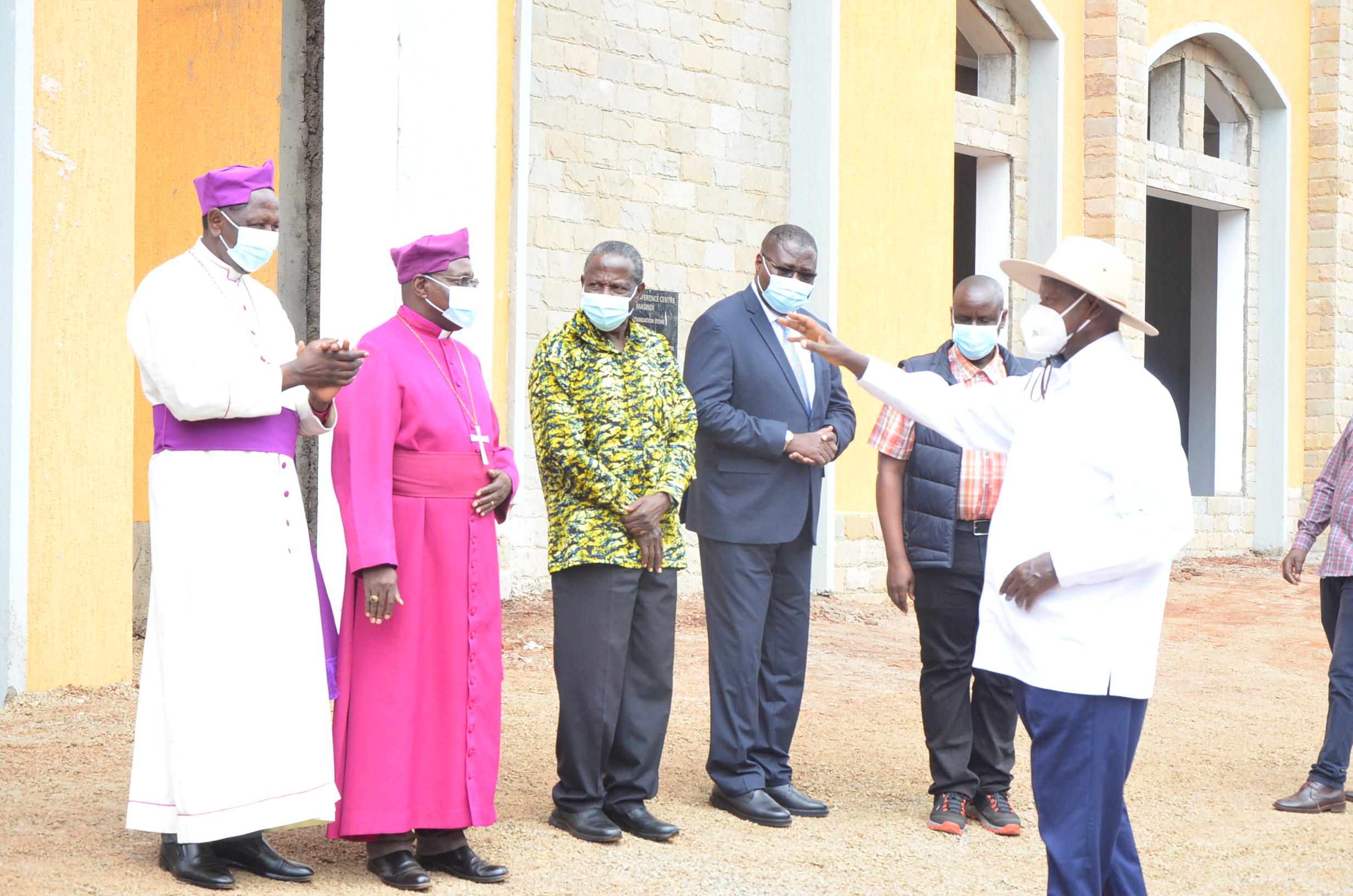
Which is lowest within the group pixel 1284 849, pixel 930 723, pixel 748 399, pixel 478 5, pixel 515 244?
pixel 1284 849

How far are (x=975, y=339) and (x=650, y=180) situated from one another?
6235mm

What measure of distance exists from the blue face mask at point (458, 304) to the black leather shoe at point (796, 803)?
7.51ft

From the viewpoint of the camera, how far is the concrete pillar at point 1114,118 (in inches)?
602

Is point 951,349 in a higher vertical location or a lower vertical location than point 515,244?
lower

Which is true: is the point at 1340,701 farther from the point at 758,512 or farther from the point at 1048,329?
the point at 1048,329

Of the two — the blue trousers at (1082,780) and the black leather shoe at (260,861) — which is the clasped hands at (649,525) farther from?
the blue trousers at (1082,780)

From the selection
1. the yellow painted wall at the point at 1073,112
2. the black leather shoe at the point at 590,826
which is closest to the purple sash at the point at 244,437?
the black leather shoe at the point at 590,826

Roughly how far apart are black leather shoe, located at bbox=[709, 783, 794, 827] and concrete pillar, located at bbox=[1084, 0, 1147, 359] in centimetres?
1096

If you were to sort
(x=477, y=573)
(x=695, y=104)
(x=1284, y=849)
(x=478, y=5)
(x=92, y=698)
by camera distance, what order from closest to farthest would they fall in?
1. (x=477, y=573)
2. (x=1284, y=849)
3. (x=92, y=698)
4. (x=478, y=5)
5. (x=695, y=104)

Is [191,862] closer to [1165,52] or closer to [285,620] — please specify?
[285,620]

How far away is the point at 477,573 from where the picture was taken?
188 inches

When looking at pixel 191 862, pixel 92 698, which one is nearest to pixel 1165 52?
pixel 92 698

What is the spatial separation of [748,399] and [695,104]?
6.57m

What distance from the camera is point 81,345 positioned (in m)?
6.98
